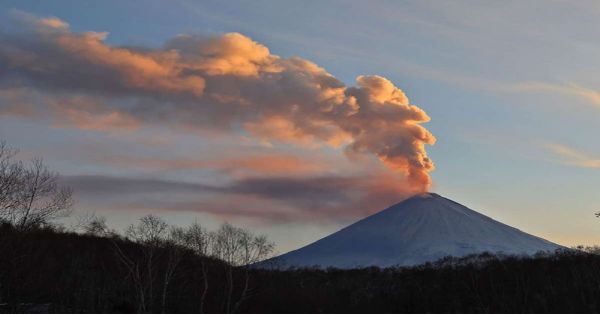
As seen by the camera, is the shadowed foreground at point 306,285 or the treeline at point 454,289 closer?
the shadowed foreground at point 306,285

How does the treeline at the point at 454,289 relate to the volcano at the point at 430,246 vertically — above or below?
below

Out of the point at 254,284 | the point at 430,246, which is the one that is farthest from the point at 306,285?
the point at 430,246

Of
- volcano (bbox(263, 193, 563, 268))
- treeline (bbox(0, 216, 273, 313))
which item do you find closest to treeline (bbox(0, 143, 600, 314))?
treeline (bbox(0, 216, 273, 313))

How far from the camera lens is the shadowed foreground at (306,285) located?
7656 centimetres

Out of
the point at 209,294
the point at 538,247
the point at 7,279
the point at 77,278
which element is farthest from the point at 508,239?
the point at 7,279

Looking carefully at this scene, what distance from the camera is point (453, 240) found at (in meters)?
182

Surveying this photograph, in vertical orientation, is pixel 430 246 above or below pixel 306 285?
above

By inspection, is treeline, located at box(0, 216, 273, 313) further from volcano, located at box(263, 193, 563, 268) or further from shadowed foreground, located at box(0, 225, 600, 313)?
volcano, located at box(263, 193, 563, 268)

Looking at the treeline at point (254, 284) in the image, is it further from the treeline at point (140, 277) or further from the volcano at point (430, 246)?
the volcano at point (430, 246)

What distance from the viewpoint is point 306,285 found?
385ft

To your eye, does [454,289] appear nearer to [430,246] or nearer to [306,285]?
[306,285]

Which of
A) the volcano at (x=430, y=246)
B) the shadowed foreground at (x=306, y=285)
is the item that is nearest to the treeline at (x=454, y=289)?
the shadowed foreground at (x=306, y=285)

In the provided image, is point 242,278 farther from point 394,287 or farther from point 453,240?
point 453,240

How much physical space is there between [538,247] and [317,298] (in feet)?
317
